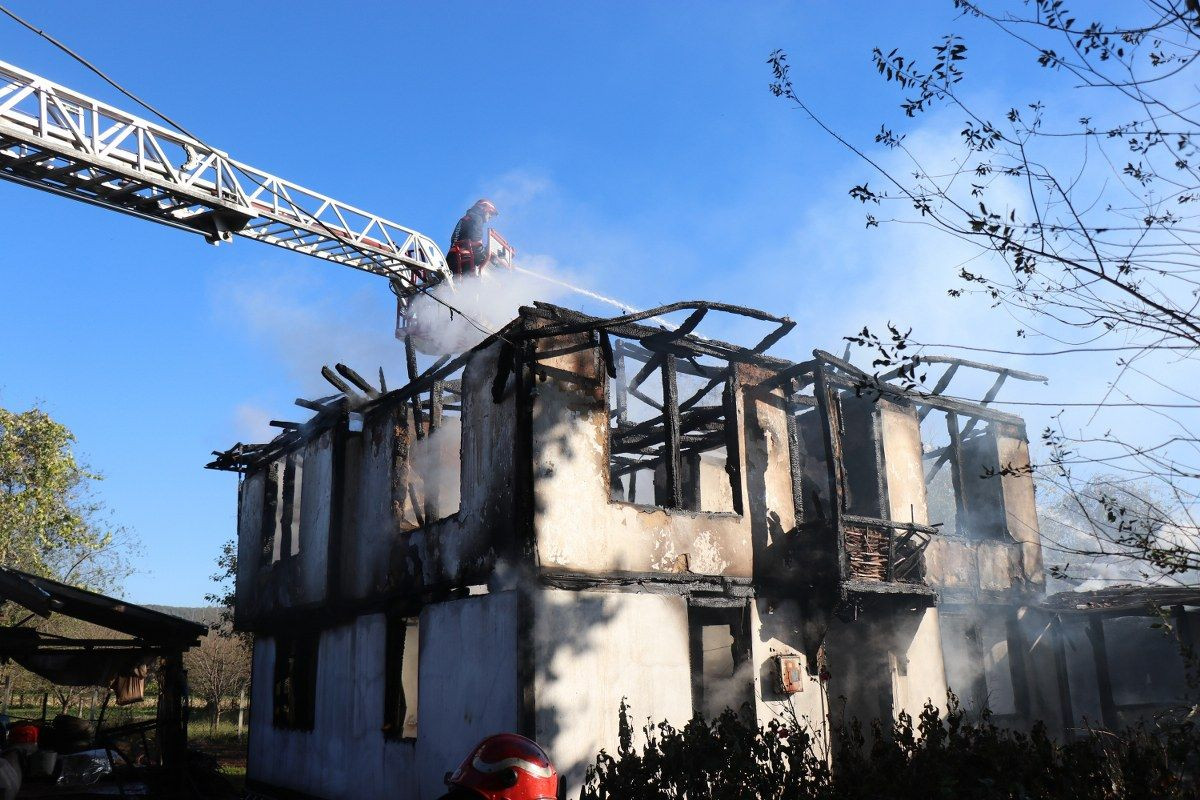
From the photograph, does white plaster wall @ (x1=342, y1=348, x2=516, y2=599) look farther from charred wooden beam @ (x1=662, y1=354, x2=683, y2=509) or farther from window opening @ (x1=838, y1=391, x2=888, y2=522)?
window opening @ (x1=838, y1=391, x2=888, y2=522)

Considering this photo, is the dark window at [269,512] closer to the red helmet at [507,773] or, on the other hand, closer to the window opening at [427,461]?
the window opening at [427,461]

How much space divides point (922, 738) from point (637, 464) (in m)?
12.3

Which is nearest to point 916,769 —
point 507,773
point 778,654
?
point 507,773

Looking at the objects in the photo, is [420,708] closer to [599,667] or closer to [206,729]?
[599,667]

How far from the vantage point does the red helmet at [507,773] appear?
439 centimetres

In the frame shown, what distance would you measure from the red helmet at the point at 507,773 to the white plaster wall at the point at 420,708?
625cm

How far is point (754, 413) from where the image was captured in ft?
46.0

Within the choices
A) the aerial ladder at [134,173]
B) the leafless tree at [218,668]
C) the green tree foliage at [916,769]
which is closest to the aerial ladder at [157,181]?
the aerial ladder at [134,173]

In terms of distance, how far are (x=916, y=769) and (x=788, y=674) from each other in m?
7.59

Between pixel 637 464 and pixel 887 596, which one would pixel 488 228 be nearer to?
pixel 637 464

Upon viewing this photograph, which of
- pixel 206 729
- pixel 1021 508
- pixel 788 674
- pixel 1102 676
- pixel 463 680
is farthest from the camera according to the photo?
pixel 206 729

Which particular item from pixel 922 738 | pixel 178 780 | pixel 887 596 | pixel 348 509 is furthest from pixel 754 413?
pixel 178 780

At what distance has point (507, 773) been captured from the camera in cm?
441

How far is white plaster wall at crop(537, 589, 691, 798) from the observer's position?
10648 millimetres
